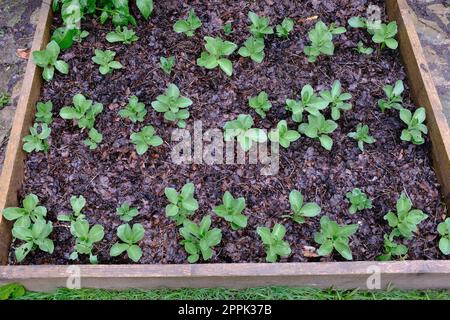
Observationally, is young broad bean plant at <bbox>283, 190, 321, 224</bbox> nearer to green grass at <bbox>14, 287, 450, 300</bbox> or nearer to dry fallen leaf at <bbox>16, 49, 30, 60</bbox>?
green grass at <bbox>14, 287, 450, 300</bbox>

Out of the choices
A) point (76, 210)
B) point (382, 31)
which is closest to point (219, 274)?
point (76, 210)

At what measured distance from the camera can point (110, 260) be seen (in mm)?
2109

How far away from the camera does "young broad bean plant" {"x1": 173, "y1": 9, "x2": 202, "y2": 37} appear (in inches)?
103

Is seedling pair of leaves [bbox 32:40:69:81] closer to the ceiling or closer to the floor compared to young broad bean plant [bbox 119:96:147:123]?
closer to the ceiling

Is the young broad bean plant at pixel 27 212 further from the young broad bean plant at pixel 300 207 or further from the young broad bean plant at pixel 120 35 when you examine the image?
the young broad bean plant at pixel 300 207

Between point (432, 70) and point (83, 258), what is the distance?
2004 millimetres

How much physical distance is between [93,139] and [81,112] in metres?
0.13

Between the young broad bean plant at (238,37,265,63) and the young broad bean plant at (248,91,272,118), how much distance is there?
0.21m

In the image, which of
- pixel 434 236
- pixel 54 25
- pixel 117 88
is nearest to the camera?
pixel 434 236

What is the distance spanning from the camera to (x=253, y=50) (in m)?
2.54

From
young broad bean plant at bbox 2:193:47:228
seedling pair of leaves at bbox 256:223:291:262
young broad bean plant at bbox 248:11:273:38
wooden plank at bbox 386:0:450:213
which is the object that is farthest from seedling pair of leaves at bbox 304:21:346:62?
young broad bean plant at bbox 2:193:47:228

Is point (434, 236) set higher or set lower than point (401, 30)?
lower
